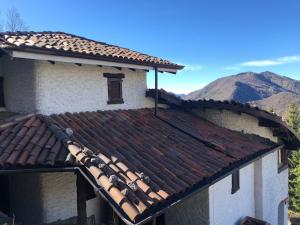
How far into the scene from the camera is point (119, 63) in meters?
10.8

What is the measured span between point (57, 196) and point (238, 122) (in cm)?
845

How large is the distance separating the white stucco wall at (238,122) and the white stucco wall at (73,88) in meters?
4.02

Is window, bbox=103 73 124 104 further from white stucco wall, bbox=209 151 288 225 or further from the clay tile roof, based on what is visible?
white stucco wall, bbox=209 151 288 225

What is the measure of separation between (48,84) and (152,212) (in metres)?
Answer: 5.01

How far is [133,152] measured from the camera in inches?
327

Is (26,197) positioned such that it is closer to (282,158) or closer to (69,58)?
(69,58)

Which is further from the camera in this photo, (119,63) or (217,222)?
(119,63)

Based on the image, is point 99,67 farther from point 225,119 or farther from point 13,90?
point 225,119

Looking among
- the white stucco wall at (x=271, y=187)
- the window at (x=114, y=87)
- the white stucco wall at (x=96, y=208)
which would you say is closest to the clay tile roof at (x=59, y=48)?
the window at (x=114, y=87)

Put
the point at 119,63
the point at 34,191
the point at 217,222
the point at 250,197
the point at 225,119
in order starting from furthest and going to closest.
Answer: the point at 225,119, the point at 250,197, the point at 119,63, the point at 217,222, the point at 34,191

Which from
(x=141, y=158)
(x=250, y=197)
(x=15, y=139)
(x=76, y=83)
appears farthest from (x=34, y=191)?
(x=250, y=197)

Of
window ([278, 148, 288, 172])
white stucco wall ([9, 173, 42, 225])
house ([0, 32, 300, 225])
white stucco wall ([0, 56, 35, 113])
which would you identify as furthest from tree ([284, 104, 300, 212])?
white stucco wall ([9, 173, 42, 225])

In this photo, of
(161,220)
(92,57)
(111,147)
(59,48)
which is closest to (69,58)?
(59,48)

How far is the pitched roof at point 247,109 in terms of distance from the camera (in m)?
13.2
